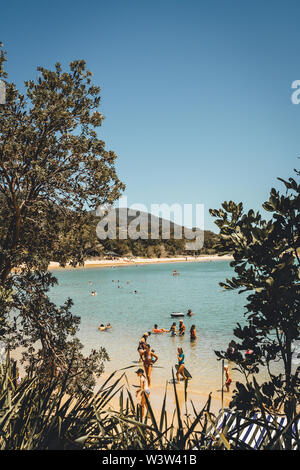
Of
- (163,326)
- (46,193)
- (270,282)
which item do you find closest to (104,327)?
(163,326)

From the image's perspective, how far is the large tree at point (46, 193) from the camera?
323 inches

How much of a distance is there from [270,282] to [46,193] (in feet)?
21.5

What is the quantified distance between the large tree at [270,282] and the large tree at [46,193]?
203 inches

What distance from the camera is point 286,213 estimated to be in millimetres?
4250

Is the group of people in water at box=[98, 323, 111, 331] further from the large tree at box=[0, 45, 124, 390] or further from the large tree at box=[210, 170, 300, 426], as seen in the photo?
the large tree at box=[210, 170, 300, 426]

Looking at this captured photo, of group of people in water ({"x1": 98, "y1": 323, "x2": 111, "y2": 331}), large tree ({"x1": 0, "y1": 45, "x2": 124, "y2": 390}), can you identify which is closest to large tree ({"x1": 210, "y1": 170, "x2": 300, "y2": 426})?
large tree ({"x1": 0, "y1": 45, "x2": 124, "y2": 390})

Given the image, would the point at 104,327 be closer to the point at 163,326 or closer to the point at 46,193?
the point at 163,326

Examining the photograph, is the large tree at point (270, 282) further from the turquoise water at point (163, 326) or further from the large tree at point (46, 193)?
the turquoise water at point (163, 326)

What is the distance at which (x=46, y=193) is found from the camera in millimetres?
8797

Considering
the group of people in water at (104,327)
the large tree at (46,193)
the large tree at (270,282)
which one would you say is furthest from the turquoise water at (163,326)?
the large tree at (270,282)

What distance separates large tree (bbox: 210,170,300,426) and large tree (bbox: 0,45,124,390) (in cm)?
515

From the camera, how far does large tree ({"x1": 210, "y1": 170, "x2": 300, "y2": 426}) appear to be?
3.91 meters

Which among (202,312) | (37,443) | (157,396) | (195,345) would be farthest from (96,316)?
(37,443)
